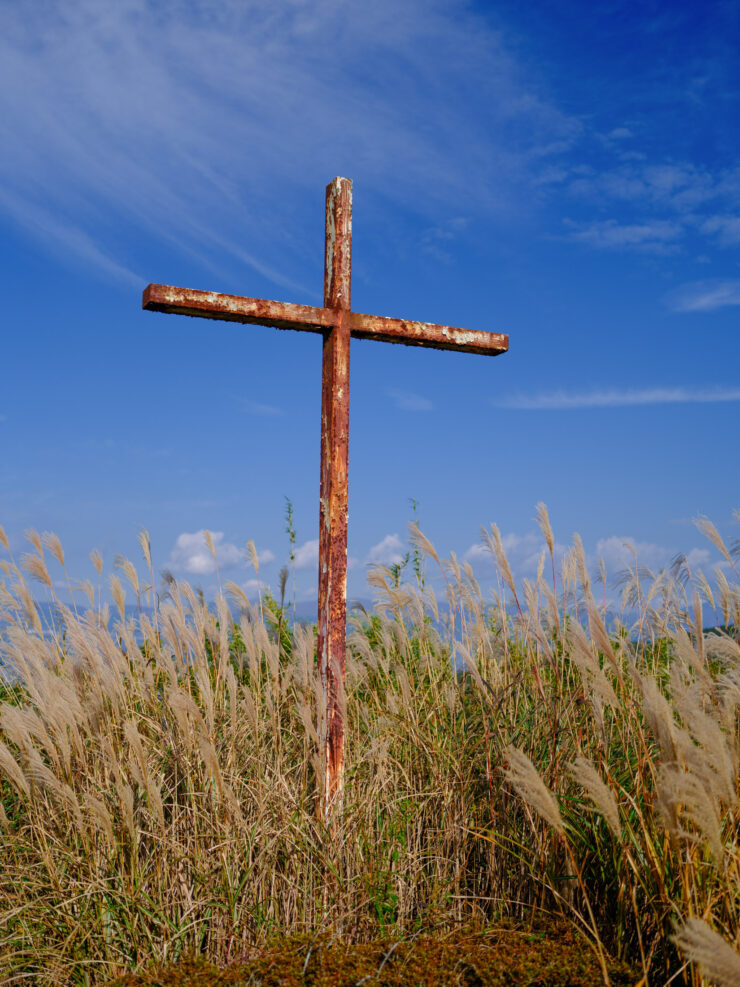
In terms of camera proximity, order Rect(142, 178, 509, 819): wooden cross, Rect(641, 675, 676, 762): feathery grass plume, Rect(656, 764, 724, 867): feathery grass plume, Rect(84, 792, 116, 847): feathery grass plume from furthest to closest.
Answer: Rect(142, 178, 509, 819): wooden cross, Rect(84, 792, 116, 847): feathery grass plume, Rect(641, 675, 676, 762): feathery grass plume, Rect(656, 764, 724, 867): feathery grass plume

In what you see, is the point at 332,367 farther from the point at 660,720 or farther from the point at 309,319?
the point at 660,720

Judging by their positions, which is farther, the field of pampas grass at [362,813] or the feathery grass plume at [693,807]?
the field of pampas grass at [362,813]

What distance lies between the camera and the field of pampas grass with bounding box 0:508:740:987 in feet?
8.53

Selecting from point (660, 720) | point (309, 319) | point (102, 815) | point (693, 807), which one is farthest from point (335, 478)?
point (693, 807)

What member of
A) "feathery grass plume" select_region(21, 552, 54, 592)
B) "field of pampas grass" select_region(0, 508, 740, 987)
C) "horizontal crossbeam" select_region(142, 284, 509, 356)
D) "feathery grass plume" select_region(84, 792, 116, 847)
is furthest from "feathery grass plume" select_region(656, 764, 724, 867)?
"feathery grass plume" select_region(21, 552, 54, 592)

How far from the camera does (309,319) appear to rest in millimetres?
3816

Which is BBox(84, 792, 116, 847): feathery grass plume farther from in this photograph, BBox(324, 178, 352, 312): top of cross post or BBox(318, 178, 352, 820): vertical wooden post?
BBox(324, 178, 352, 312): top of cross post

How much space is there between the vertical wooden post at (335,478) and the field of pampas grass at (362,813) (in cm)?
11

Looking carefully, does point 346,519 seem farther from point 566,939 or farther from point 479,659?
point 566,939

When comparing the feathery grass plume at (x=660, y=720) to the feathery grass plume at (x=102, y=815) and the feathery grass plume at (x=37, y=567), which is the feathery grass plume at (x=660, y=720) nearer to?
the feathery grass plume at (x=102, y=815)

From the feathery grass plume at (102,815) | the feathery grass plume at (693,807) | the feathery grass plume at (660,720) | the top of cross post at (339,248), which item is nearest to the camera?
the feathery grass plume at (693,807)

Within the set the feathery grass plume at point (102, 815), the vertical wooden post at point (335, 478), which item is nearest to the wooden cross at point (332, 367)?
the vertical wooden post at point (335, 478)

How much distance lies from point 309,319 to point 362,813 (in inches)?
88.6

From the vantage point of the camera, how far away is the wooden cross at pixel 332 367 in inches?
140
